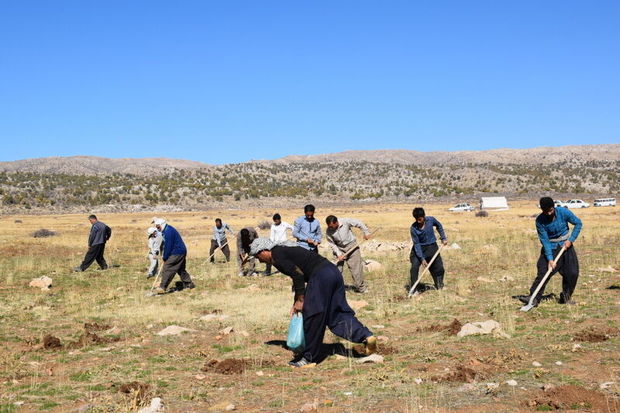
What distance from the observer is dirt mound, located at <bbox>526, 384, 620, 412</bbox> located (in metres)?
5.62

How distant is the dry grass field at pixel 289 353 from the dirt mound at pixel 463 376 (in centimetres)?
2

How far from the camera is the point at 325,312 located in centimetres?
773

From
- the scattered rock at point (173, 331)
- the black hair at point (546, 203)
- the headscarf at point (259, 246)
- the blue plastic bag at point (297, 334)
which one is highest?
the black hair at point (546, 203)

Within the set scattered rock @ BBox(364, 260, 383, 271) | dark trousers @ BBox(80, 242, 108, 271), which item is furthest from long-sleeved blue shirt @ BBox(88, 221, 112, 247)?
scattered rock @ BBox(364, 260, 383, 271)

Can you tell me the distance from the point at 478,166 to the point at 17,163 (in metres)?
108

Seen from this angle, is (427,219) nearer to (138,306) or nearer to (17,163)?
(138,306)

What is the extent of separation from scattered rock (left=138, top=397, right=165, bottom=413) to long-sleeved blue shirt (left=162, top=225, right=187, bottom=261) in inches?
344

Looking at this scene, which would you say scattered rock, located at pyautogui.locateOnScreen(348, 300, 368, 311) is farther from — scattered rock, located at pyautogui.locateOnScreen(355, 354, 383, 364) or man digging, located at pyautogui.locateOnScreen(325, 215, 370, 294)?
scattered rock, located at pyautogui.locateOnScreen(355, 354, 383, 364)

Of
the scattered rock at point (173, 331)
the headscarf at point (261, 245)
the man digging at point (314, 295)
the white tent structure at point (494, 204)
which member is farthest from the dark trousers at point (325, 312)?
the white tent structure at point (494, 204)

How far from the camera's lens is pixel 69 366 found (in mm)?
8234

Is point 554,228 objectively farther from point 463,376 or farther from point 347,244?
point 463,376

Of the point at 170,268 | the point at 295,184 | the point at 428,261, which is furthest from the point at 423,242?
the point at 295,184

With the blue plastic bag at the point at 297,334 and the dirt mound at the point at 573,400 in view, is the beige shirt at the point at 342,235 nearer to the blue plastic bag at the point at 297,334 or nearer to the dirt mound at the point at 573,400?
the blue plastic bag at the point at 297,334

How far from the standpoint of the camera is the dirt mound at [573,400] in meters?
A: 5.62
